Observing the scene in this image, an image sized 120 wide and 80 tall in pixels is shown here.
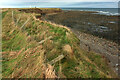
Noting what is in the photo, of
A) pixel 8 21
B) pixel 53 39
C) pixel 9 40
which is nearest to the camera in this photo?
pixel 53 39

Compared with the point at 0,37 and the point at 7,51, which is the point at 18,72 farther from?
the point at 0,37

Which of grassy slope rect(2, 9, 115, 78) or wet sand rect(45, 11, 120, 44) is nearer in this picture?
grassy slope rect(2, 9, 115, 78)

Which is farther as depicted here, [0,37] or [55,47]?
[0,37]

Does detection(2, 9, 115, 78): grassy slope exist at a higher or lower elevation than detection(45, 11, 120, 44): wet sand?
lower

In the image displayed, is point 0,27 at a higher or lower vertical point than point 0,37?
higher

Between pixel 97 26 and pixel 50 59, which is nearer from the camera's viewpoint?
pixel 50 59

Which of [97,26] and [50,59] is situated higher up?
[97,26]

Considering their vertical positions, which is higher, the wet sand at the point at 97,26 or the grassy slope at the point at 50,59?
the wet sand at the point at 97,26

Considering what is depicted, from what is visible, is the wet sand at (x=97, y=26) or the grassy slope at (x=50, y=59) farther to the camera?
the wet sand at (x=97, y=26)

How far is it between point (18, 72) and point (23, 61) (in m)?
1.27

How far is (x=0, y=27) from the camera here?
18438 mm

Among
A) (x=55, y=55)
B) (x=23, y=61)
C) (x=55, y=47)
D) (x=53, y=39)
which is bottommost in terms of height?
(x=23, y=61)

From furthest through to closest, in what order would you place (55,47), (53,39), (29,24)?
1. (29,24)
2. (53,39)
3. (55,47)

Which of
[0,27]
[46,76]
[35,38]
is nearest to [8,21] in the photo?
[0,27]
